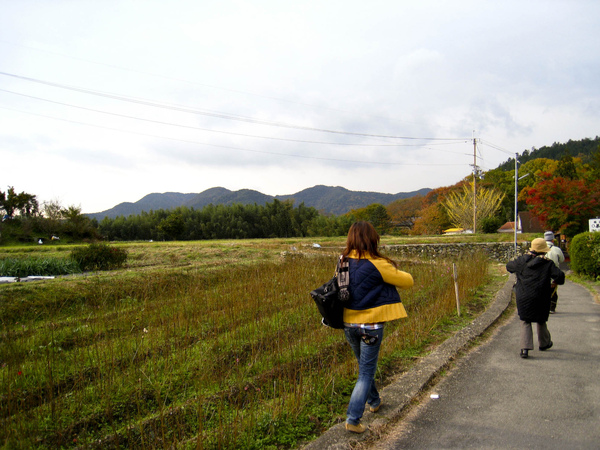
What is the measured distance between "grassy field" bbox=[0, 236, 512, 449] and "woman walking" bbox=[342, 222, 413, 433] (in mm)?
540

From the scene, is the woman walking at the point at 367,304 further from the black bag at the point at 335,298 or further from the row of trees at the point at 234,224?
the row of trees at the point at 234,224

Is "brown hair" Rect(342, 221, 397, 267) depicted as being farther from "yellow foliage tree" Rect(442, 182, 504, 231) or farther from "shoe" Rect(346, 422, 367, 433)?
"yellow foliage tree" Rect(442, 182, 504, 231)

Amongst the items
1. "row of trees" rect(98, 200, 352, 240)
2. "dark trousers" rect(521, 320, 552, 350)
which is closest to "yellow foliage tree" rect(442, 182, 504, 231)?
"row of trees" rect(98, 200, 352, 240)

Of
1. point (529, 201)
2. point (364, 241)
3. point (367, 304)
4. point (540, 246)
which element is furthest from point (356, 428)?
point (529, 201)

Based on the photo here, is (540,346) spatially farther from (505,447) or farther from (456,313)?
(505,447)

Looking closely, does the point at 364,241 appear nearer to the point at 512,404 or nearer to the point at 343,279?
the point at 343,279

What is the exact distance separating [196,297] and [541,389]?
6406mm

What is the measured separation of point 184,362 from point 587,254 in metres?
14.1

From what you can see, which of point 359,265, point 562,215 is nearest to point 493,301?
point 359,265

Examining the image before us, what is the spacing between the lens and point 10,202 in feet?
120

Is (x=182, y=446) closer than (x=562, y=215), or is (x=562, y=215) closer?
(x=182, y=446)

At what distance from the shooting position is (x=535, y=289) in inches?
211

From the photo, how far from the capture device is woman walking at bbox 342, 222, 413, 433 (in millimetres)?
3242

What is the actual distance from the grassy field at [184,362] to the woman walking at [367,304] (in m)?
0.54
